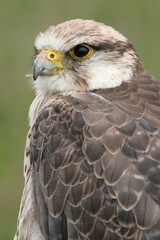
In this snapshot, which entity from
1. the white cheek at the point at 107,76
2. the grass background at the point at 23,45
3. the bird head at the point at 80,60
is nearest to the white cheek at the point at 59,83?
the bird head at the point at 80,60

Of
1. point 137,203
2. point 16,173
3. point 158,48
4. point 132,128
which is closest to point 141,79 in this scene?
point 132,128

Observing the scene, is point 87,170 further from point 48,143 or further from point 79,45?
point 79,45

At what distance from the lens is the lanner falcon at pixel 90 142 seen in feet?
19.1

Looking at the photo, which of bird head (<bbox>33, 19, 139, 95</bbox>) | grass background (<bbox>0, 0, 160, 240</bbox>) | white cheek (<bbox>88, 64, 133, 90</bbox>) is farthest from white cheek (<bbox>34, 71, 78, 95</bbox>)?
grass background (<bbox>0, 0, 160, 240</bbox>)

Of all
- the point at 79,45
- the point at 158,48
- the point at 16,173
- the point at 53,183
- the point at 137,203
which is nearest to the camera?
the point at 137,203

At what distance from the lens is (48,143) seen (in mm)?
6250

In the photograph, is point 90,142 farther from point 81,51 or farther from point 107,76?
point 81,51

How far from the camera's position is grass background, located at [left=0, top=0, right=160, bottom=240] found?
386 inches

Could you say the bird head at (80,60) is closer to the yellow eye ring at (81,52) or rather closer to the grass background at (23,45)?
the yellow eye ring at (81,52)

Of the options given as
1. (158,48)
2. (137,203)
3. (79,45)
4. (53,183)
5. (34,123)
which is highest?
(158,48)

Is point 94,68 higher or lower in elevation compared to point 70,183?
higher

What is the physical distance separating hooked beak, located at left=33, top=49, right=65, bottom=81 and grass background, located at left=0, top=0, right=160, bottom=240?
2.85 m

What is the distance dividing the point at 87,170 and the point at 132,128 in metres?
0.45

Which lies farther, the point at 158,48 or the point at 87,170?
the point at 158,48
